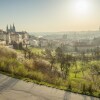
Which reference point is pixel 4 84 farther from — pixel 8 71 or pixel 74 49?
pixel 74 49

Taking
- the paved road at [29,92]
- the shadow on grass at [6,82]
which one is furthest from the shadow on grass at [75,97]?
the shadow on grass at [6,82]

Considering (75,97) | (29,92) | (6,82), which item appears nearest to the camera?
(75,97)

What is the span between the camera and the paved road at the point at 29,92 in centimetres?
816

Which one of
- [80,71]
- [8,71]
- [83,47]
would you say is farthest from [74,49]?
[8,71]

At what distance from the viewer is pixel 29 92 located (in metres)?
8.81

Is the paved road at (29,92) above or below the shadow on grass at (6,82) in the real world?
below

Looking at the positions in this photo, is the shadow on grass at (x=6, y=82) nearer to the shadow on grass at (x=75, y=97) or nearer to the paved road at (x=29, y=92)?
the paved road at (x=29, y=92)

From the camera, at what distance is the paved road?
8.16 metres

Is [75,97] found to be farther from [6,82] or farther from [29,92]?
[6,82]

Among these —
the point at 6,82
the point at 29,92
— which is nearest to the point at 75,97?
the point at 29,92

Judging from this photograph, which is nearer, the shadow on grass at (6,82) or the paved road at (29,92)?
the paved road at (29,92)

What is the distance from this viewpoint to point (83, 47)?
655 feet

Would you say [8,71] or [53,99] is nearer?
[53,99]

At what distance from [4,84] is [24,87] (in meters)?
1.12
